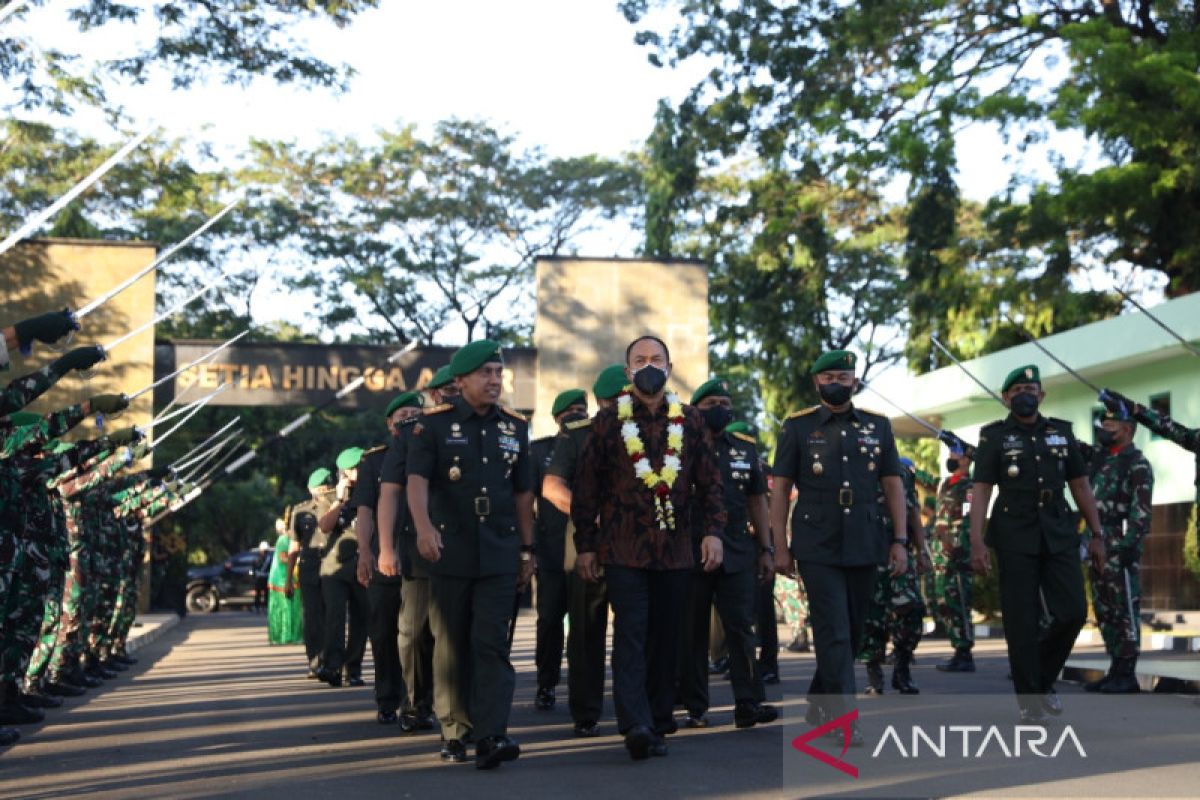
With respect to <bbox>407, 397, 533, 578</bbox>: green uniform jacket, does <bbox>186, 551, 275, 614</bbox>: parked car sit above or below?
above

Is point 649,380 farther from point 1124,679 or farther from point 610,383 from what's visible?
point 1124,679

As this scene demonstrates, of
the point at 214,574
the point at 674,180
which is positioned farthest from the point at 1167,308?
the point at 214,574

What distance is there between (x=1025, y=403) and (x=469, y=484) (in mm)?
3451

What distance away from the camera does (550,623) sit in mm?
12086

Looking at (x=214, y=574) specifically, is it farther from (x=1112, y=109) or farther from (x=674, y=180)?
(x=1112, y=109)

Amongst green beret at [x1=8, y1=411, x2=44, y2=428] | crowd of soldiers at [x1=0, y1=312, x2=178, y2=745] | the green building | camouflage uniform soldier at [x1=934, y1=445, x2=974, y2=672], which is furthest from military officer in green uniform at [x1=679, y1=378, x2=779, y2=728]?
the green building

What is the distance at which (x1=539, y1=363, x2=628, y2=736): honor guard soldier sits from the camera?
31.7 ft

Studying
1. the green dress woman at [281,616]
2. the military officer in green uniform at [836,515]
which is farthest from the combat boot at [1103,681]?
the green dress woman at [281,616]

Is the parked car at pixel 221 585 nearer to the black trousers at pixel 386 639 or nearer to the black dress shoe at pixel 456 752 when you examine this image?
the black trousers at pixel 386 639

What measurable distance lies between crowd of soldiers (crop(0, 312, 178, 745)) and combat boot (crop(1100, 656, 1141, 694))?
714 cm

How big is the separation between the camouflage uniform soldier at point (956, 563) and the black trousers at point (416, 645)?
624 centimetres

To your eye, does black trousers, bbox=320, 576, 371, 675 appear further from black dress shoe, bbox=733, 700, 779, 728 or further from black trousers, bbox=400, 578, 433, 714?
black dress shoe, bbox=733, 700, 779, 728

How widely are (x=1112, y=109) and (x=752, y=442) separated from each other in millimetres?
15756

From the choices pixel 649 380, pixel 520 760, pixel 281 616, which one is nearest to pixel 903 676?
pixel 520 760
